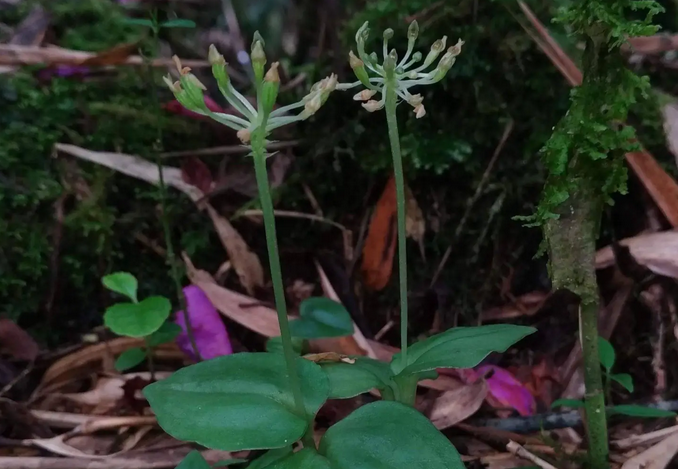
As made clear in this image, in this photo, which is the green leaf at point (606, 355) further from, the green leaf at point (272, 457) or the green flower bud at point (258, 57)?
the green flower bud at point (258, 57)

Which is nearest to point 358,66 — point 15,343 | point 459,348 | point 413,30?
point 413,30

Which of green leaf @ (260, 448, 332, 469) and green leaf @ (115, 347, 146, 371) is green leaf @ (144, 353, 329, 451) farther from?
green leaf @ (115, 347, 146, 371)

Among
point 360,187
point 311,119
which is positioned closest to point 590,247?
point 360,187

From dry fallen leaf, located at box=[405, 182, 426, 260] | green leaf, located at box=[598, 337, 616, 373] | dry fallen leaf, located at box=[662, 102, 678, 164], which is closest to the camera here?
green leaf, located at box=[598, 337, 616, 373]

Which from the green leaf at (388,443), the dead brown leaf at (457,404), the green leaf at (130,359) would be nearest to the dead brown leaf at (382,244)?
the dead brown leaf at (457,404)

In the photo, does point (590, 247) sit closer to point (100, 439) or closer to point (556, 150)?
point (556, 150)

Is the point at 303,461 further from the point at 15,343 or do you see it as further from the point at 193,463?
the point at 15,343

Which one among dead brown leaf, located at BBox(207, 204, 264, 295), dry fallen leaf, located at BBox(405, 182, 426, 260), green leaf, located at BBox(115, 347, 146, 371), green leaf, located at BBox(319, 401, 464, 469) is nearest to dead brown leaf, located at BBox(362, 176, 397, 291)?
dry fallen leaf, located at BBox(405, 182, 426, 260)
